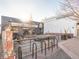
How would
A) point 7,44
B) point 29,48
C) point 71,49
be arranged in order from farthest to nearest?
point 71,49 < point 29,48 < point 7,44

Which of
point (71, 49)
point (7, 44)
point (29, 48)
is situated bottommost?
point (71, 49)

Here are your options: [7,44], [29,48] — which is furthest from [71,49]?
[7,44]

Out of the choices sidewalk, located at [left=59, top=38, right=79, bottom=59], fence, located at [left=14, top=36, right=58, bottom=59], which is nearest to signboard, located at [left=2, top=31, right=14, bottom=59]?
fence, located at [left=14, top=36, right=58, bottom=59]

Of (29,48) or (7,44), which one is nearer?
(7,44)

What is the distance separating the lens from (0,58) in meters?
4.27

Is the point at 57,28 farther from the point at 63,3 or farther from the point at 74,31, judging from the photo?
the point at 63,3

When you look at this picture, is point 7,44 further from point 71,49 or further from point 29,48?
point 71,49

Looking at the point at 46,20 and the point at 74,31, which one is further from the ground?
the point at 46,20

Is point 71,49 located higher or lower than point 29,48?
lower

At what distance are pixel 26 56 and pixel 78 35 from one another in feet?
61.9

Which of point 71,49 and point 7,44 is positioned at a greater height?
point 7,44

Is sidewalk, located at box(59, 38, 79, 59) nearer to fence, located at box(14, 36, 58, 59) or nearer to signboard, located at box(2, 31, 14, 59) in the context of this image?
fence, located at box(14, 36, 58, 59)

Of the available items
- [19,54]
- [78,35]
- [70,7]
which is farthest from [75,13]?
[78,35]

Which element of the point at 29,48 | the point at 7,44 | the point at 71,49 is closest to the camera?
the point at 7,44
